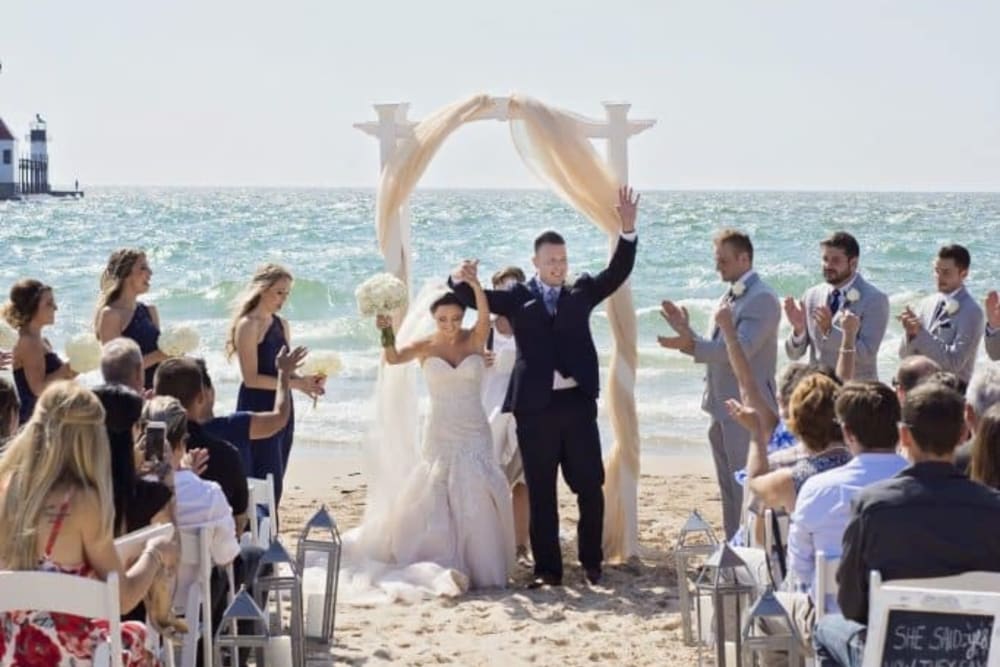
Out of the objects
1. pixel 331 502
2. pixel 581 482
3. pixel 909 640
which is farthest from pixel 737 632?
pixel 331 502

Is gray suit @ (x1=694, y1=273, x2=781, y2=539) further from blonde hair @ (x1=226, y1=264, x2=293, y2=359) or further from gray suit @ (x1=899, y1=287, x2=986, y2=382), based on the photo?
blonde hair @ (x1=226, y1=264, x2=293, y2=359)

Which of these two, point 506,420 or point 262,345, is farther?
point 506,420

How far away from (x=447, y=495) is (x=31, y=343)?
1.99 metres

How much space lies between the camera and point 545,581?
25.2ft

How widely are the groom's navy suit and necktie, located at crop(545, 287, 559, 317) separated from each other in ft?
0.05

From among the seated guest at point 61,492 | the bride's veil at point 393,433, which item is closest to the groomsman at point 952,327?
the bride's veil at point 393,433

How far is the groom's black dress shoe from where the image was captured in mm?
7668

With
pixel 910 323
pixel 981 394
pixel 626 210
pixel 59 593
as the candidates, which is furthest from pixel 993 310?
pixel 59 593

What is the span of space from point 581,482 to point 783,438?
174cm

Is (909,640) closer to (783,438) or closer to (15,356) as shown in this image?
(783,438)

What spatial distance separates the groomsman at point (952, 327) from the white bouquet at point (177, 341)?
10.5ft

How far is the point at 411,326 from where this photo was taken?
8.05 metres

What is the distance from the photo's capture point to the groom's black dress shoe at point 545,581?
767 cm

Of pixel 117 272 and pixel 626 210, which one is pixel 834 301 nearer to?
pixel 626 210
